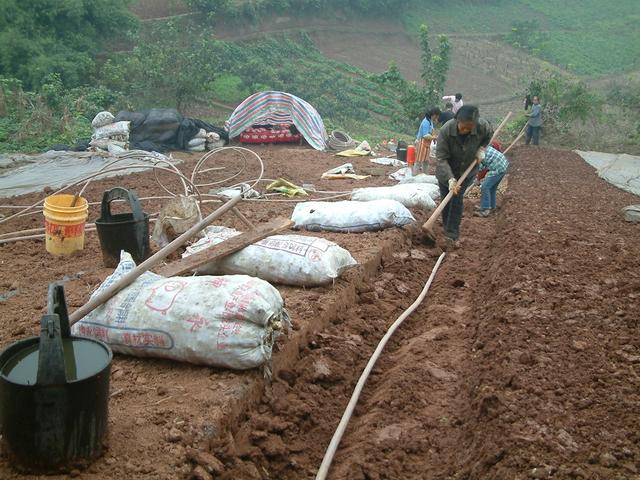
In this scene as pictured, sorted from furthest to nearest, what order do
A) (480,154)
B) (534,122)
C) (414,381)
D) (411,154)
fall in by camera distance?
(534,122) < (411,154) < (480,154) < (414,381)

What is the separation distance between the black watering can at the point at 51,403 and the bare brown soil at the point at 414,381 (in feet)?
0.39

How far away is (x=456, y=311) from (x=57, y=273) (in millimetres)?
3267

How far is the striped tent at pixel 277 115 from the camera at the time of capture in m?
15.5

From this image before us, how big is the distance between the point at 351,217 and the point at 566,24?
5006 centimetres

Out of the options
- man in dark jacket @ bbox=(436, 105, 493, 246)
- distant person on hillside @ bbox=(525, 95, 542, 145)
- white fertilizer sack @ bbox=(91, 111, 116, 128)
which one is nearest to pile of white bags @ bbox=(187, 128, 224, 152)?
white fertilizer sack @ bbox=(91, 111, 116, 128)

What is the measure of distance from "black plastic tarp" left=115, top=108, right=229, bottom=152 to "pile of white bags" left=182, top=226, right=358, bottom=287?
962cm

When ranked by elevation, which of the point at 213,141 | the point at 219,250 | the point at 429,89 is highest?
the point at 219,250

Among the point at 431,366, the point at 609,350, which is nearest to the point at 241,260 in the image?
the point at 431,366

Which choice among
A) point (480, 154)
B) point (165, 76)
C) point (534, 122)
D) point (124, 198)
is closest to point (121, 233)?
point (124, 198)

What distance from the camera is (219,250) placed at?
4527 mm

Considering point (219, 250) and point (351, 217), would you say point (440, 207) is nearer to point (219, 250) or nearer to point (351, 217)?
point (351, 217)

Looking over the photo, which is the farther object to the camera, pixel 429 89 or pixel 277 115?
pixel 429 89

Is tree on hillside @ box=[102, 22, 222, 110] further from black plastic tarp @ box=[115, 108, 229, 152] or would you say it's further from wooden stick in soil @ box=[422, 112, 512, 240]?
wooden stick in soil @ box=[422, 112, 512, 240]

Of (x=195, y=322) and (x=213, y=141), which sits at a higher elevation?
(x=195, y=322)
